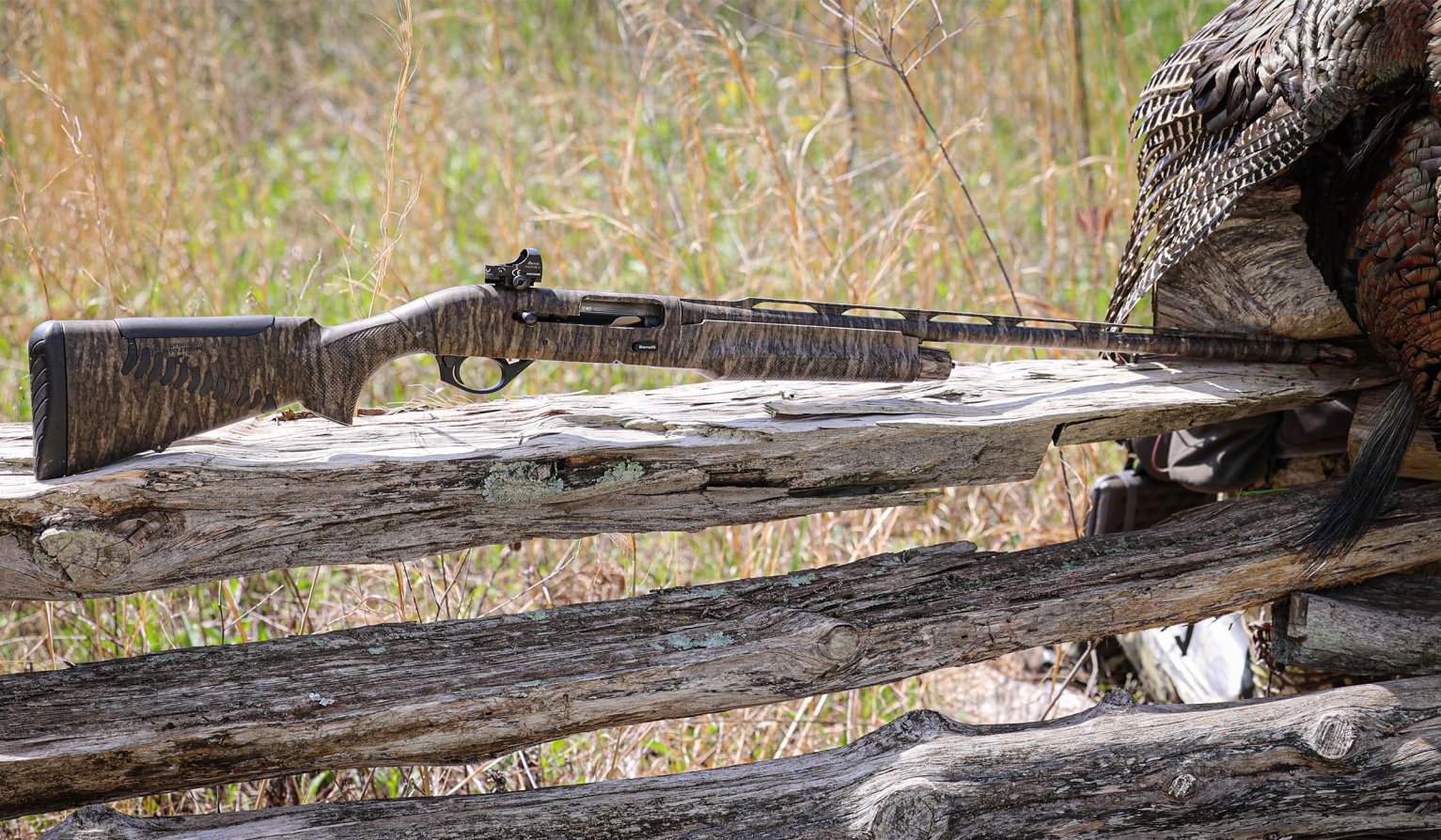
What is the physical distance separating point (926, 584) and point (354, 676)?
111 centimetres

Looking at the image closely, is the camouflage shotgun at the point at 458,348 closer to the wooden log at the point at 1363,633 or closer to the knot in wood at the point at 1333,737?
the wooden log at the point at 1363,633

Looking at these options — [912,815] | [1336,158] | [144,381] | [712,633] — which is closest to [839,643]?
[712,633]

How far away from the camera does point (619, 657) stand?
2.10 metres

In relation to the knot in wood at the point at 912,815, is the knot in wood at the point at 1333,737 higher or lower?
higher

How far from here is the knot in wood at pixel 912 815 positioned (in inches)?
76.2

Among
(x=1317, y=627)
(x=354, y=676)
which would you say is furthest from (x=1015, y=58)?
(x=354, y=676)

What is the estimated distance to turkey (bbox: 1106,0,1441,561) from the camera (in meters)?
2.20

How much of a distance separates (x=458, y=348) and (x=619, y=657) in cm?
68

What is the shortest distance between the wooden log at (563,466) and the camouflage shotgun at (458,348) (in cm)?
6

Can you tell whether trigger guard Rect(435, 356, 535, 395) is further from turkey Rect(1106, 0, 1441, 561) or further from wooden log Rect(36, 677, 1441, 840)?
turkey Rect(1106, 0, 1441, 561)

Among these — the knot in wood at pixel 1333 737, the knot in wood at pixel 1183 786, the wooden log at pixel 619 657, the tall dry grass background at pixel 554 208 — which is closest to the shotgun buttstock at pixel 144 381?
the wooden log at pixel 619 657

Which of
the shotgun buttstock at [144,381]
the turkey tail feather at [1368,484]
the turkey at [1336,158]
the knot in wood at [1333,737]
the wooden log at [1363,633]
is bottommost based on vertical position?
the knot in wood at [1333,737]

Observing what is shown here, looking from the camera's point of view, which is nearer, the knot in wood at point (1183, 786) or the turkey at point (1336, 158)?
the knot in wood at point (1183, 786)

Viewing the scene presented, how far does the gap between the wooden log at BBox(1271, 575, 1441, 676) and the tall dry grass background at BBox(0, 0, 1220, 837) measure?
0.83m
